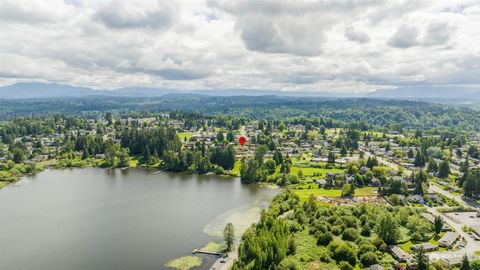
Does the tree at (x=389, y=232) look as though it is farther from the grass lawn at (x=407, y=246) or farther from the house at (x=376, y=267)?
the house at (x=376, y=267)

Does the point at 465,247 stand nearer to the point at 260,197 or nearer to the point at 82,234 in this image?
the point at 260,197

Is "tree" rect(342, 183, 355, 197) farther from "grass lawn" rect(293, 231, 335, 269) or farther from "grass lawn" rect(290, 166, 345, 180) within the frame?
"grass lawn" rect(293, 231, 335, 269)

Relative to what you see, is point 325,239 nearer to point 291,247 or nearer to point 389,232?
point 291,247

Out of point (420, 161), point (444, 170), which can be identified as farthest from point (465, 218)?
point (420, 161)

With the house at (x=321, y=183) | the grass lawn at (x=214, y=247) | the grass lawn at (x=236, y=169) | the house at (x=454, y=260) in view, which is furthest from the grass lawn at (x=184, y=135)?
the house at (x=454, y=260)

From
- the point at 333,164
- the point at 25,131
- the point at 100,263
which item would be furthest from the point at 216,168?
the point at 25,131
